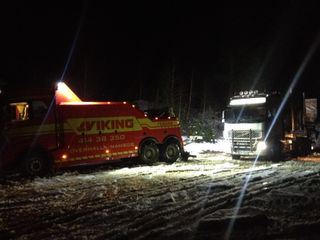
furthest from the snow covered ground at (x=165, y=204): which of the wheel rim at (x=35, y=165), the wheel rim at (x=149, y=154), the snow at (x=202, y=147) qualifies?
the snow at (x=202, y=147)

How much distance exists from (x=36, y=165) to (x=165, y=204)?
7072mm

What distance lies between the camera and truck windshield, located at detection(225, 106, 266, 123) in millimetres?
18922

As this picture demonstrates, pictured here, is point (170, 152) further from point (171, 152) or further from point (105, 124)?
point (105, 124)

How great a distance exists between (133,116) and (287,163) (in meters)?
6.45

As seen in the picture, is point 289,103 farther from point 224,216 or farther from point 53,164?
point 224,216

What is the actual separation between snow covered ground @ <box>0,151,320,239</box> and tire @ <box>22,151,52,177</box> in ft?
1.63

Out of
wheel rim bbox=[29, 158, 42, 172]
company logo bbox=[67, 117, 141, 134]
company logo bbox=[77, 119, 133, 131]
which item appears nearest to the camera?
wheel rim bbox=[29, 158, 42, 172]

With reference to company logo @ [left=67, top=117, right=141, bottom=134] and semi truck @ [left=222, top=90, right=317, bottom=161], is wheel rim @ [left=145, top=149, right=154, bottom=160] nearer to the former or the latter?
company logo @ [left=67, top=117, right=141, bottom=134]

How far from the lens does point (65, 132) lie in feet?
53.6

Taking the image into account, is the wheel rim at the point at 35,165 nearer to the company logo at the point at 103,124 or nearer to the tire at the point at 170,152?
the company logo at the point at 103,124

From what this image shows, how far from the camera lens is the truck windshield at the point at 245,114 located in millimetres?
18922

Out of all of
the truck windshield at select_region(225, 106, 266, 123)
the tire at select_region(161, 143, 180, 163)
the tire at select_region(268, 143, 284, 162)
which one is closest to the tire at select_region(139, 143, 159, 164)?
the tire at select_region(161, 143, 180, 163)

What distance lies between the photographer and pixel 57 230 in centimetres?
818

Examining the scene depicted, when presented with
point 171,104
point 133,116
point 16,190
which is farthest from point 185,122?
point 16,190
